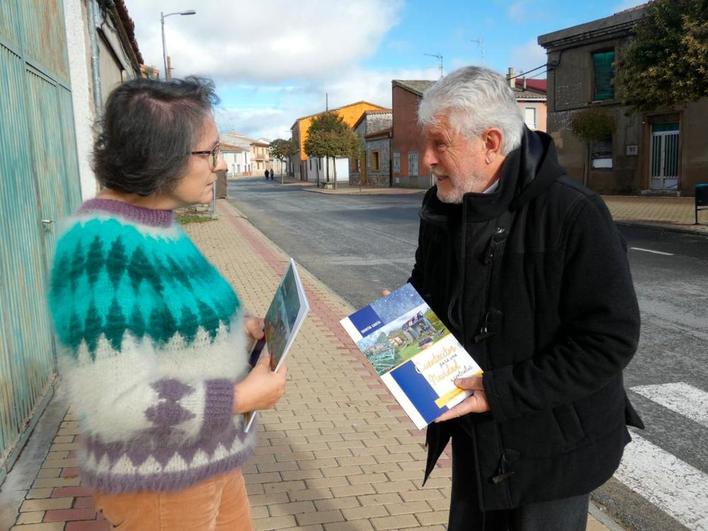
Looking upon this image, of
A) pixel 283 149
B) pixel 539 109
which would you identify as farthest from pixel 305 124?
pixel 539 109

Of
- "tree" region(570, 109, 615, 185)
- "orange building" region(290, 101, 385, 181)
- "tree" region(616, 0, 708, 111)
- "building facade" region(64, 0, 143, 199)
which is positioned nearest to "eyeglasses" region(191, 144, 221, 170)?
"building facade" region(64, 0, 143, 199)

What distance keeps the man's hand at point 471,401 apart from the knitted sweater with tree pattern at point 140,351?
642 millimetres

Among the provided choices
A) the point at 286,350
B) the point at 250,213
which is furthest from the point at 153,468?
the point at 250,213

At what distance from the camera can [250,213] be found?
24750 mm

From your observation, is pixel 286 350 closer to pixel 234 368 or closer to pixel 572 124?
pixel 234 368

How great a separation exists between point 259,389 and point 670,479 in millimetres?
3073

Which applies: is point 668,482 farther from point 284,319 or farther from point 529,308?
point 284,319

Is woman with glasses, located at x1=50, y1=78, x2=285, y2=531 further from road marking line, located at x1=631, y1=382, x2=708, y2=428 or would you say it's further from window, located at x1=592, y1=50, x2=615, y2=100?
window, located at x1=592, y1=50, x2=615, y2=100

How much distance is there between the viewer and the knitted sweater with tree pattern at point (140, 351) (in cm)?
146

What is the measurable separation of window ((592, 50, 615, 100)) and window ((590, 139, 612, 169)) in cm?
197

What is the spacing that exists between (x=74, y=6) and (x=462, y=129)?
23.3 ft

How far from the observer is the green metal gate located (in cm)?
367

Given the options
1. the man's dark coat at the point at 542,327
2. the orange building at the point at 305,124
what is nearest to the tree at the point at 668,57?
the man's dark coat at the point at 542,327

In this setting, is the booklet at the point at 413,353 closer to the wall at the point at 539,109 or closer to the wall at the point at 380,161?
the wall at the point at 539,109
